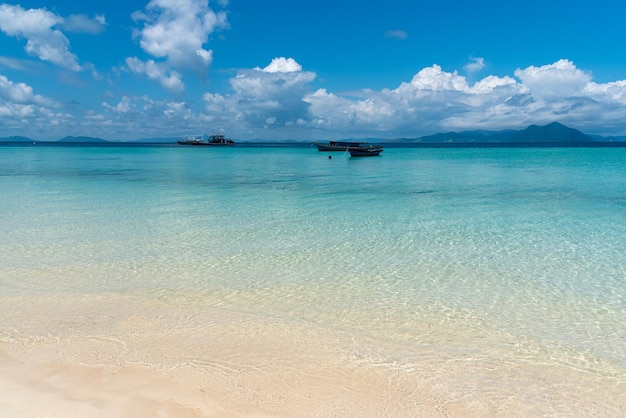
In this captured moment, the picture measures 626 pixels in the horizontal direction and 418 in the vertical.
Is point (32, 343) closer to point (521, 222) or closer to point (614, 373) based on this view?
point (614, 373)

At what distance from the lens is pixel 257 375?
5258mm

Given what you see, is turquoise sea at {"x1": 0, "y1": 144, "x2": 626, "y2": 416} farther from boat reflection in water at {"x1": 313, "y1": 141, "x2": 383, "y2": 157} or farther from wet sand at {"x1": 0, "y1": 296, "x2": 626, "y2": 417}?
boat reflection in water at {"x1": 313, "y1": 141, "x2": 383, "y2": 157}

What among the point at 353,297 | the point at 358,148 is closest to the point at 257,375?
the point at 353,297

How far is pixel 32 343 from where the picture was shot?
19.7 feet

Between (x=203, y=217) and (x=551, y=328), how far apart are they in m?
12.6

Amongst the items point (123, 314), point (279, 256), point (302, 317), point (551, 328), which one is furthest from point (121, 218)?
point (551, 328)

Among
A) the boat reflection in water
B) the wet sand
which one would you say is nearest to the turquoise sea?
the wet sand

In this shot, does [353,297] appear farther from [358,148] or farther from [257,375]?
[358,148]

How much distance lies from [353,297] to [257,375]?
3.12 m

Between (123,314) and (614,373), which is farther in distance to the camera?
(123,314)

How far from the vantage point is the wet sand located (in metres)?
4.60

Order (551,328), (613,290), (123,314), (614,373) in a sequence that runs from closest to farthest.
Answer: (614,373), (551,328), (123,314), (613,290)

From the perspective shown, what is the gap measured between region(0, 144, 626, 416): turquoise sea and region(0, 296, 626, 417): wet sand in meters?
0.03

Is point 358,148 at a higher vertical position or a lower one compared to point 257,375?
higher
